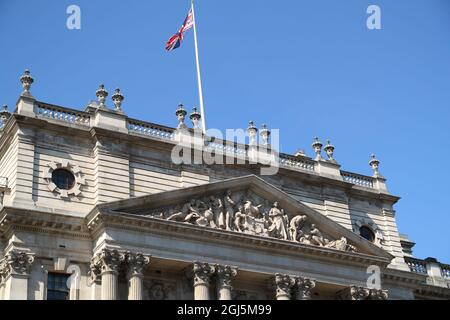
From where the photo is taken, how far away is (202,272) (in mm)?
37594

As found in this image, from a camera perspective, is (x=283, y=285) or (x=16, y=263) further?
(x=283, y=285)

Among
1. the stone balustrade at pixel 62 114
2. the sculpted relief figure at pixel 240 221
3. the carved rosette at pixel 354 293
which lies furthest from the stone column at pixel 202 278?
the stone balustrade at pixel 62 114

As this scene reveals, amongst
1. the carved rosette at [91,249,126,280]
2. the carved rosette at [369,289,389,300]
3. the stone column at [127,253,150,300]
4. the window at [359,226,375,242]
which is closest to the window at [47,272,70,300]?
the carved rosette at [91,249,126,280]

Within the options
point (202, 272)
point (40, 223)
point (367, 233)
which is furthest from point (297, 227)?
point (40, 223)

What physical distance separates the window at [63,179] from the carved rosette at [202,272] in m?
7.35

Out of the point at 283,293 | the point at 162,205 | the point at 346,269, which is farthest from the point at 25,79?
the point at 346,269

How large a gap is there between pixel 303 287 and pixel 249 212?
466 cm

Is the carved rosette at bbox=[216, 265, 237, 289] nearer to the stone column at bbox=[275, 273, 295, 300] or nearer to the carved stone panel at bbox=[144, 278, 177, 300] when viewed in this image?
the carved stone panel at bbox=[144, 278, 177, 300]

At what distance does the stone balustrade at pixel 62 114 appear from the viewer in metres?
39.9

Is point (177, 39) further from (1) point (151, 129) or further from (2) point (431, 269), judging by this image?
(2) point (431, 269)

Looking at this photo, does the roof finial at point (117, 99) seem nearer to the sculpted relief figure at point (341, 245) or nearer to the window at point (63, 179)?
the window at point (63, 179)

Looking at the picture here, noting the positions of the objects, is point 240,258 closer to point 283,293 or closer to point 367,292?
point 283,293

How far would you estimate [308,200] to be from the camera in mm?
45719

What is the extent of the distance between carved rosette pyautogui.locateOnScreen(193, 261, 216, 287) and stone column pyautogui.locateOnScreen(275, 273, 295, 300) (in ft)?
11.9
